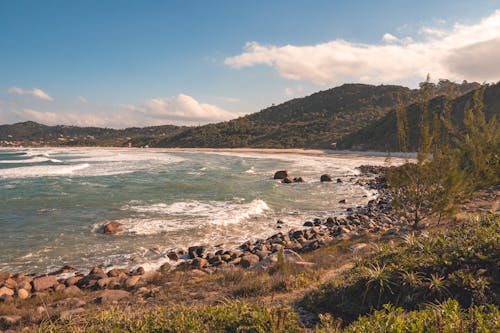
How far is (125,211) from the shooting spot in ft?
63.1

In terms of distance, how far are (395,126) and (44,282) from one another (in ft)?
223

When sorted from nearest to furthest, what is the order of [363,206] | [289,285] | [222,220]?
[289,285], [222,220], [363,206]

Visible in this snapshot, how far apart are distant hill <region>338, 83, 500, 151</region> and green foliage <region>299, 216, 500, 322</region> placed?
55042 millimetres

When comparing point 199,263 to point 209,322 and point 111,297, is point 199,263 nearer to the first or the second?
point 111,297

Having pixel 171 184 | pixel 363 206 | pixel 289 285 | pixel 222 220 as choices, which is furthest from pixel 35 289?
pixel 171 184

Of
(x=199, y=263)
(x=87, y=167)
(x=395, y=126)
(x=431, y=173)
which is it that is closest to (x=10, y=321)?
(x=199, y=263)

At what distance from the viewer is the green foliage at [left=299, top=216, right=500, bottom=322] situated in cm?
438

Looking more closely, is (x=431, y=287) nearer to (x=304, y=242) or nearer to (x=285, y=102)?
(x=304, y=242)

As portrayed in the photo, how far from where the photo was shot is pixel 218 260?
11352 millimetres

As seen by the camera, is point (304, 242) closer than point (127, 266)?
No

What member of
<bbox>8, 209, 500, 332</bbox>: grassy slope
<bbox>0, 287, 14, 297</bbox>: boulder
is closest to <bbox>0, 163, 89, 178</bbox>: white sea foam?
<bbox>0, 287, 14, 297</bbox>: boulder

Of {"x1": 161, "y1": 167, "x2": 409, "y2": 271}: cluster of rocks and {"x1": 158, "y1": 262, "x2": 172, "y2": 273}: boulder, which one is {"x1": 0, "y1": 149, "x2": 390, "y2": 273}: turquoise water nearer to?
{"x1": 158, "y1": 262, "x2": 172, "y2": 273}: boulder

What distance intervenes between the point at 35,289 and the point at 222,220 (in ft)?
30.4

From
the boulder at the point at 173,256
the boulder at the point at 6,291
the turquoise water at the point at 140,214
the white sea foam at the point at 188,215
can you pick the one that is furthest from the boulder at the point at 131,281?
the white sea foam at the point at 188,215
